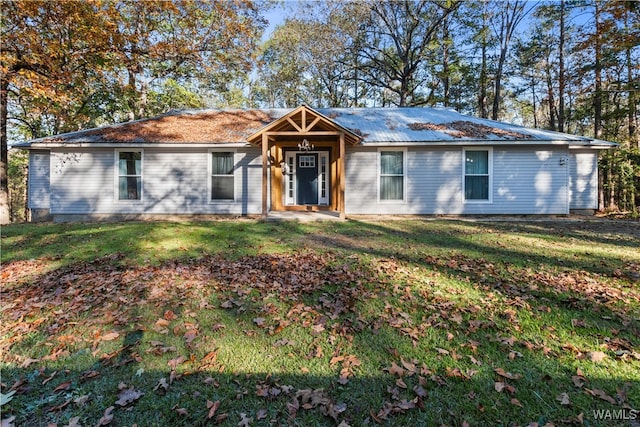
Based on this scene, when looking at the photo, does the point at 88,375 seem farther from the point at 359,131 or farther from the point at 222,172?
the point at 359,131

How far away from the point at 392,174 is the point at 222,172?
20.3 feet

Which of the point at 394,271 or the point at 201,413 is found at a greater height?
the point at 394,271

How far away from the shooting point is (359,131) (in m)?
11.8

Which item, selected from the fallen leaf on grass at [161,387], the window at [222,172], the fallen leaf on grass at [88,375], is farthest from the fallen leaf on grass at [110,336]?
the window at [222,172]

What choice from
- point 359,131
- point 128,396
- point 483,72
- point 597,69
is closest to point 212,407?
point 128,396

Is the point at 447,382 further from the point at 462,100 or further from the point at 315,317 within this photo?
the point at 462,100

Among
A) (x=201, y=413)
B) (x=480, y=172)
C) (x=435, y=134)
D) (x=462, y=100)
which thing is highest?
(x=462, y=100)

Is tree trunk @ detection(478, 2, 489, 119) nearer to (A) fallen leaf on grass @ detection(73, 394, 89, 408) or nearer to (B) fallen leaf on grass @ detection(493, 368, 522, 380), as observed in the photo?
(B) fallen leaf on grass @ detection(493, 368, 522, 380)

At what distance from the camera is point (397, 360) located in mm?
2760

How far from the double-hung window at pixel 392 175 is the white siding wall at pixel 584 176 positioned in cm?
630

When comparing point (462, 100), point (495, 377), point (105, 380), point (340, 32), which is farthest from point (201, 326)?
point (462, 100)

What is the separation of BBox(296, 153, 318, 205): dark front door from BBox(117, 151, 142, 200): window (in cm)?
580

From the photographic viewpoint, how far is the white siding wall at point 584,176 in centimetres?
1168

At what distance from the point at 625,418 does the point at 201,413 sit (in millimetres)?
2881
